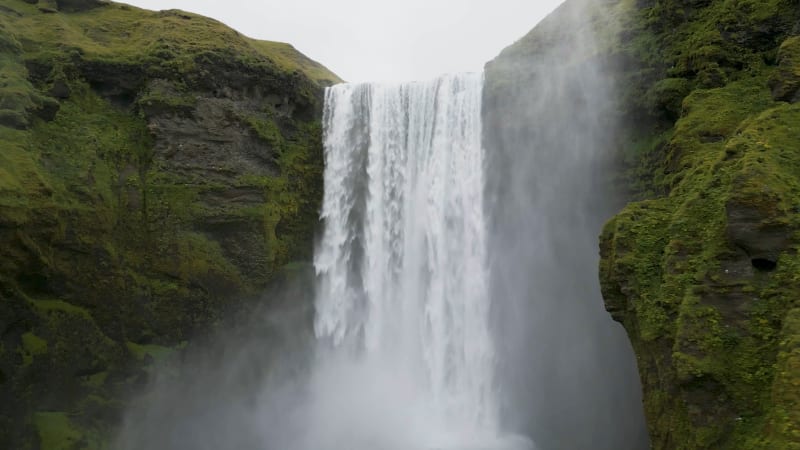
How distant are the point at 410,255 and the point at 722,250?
1423cm

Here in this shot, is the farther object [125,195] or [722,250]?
[125,195]

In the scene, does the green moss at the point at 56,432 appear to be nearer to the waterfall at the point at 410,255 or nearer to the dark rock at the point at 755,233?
the waterfall at the point at 410,255

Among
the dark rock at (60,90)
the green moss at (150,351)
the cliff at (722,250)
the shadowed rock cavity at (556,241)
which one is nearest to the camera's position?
the cliff at (722,250)

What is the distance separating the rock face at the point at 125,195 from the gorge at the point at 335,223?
0.08 m

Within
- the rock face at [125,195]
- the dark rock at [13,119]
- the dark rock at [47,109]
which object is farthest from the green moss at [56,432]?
the dark rock at [47,109]

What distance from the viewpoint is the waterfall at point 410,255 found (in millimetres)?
22641

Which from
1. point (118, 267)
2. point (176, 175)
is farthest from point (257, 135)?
point (118, 267)

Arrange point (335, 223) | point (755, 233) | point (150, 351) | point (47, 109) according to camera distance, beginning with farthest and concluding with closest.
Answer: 1. point (335, 223)
2. point (47, 109)
3. point (150, 351)
4. point (755, 233)

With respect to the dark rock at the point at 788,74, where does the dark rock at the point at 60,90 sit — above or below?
above

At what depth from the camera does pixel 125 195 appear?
71.7 ft

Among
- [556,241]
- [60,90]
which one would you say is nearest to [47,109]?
[60,90]

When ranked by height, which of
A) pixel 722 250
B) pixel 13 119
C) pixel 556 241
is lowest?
pixel 722 250

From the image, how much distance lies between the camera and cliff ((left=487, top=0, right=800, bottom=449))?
10555 mm

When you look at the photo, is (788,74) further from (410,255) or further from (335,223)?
(335,223)
